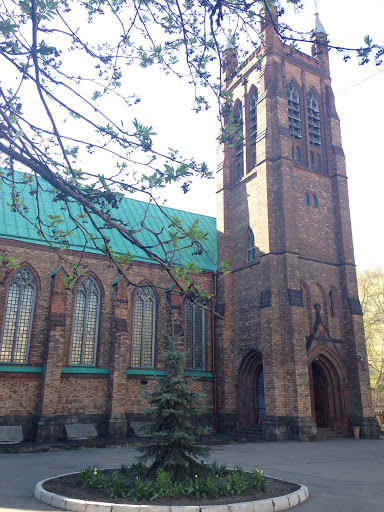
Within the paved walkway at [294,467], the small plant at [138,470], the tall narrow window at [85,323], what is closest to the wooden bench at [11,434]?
the paved walkway at [294,467]

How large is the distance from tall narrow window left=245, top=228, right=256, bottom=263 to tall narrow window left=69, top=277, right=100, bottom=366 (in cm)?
809

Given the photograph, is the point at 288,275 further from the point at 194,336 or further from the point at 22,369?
the point at 22,369

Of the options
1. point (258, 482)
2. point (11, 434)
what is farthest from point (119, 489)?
point (11, 434)

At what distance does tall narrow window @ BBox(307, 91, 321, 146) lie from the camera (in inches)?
996

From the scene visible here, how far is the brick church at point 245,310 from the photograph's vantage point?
18.6m

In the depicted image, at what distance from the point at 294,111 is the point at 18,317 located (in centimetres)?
1837

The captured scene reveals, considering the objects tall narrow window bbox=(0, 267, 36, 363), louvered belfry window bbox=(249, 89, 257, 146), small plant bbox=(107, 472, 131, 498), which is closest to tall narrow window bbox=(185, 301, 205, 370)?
tall narrow window bbox=(0, 267, 36, 363)

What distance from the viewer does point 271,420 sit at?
18688mm

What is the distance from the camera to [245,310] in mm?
22375

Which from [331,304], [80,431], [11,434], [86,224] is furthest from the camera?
[86,224]

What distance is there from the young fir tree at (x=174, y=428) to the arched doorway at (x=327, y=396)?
1359cm

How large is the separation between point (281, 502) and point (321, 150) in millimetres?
21677

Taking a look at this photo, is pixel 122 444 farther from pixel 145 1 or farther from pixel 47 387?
pixel 145 1

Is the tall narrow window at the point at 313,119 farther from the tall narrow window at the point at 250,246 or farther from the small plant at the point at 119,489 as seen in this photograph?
the small plant at the point at 119,489
